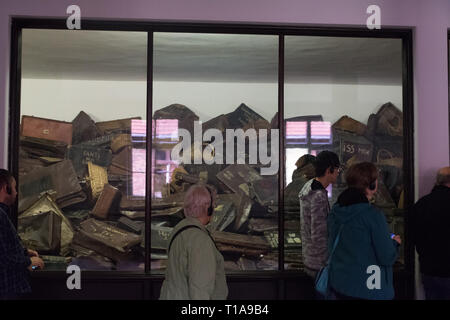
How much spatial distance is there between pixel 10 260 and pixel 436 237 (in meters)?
3.26

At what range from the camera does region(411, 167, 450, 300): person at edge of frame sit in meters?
3.95

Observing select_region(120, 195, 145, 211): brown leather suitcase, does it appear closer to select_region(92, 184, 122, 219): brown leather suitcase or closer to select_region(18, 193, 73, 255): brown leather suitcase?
select_region(92, 184, 122, 219): brown leather suitcase

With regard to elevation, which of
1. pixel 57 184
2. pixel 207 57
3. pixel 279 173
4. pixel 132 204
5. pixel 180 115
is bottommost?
pixel 132 204

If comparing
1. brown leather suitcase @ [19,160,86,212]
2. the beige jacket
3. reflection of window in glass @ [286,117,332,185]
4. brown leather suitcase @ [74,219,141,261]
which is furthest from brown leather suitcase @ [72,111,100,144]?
the beige jacket

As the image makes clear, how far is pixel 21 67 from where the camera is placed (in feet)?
15.9

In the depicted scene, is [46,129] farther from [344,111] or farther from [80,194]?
[344,111]

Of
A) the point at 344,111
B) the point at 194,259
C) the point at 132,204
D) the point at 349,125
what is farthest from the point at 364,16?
the point at 194,259

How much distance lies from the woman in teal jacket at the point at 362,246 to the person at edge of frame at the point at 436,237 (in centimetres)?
70

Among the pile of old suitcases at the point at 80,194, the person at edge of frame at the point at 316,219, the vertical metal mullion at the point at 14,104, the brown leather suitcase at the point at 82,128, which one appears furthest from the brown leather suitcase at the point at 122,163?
the person at edge of frame at the point at 316,219

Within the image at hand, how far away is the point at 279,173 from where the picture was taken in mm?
4980

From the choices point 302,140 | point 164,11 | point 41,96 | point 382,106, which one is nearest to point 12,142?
point 41,96

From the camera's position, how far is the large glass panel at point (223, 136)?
4.96 meters

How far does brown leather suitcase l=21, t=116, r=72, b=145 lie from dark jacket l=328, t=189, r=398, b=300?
9.67 feet
